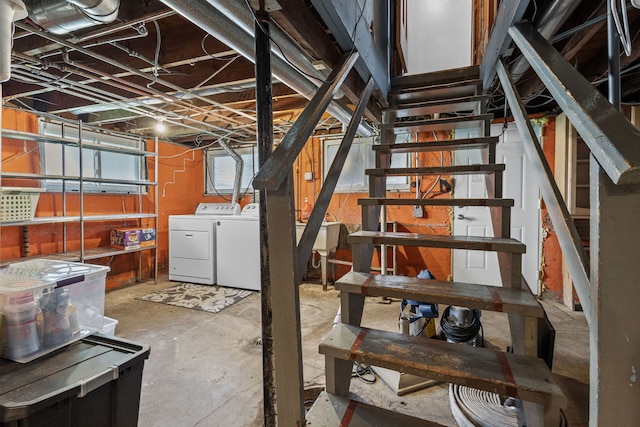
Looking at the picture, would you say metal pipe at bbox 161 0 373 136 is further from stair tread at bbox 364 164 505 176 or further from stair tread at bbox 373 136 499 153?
stair tread at bbox 364 164 505 176

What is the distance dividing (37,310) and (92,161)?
342cm

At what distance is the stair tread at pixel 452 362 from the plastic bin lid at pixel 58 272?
4.13 ft

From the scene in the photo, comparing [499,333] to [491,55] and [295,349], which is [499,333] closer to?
[491,55]

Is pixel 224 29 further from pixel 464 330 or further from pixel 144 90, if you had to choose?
pixel 464 330

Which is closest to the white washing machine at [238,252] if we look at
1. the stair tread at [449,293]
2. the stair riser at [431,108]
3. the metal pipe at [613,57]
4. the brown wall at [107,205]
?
the brown wall at [107,205]

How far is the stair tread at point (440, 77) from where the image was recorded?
257 centimetres

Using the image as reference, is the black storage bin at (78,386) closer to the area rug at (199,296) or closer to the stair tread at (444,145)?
the stair tread at (444,145)

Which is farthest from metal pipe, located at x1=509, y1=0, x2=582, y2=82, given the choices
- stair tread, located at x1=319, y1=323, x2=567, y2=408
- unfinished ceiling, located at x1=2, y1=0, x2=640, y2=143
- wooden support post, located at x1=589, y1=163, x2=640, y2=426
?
stair tread, located at x1=319, y1=323, x2=567, y2=408

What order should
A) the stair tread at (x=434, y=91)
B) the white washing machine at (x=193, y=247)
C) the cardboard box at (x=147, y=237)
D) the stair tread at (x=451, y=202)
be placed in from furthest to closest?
the white washing machine at (x=193, y=247) → the cardboard box at (x=147, y=237) → the stair tread at (x=434, y=91) → the stair tread at (x=451, y=202)

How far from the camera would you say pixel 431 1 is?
439 cm

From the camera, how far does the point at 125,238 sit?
12.9 ft

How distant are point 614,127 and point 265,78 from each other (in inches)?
46.5

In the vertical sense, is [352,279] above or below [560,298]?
above

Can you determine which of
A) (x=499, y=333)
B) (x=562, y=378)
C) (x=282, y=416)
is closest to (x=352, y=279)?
(x=282, y=416)
